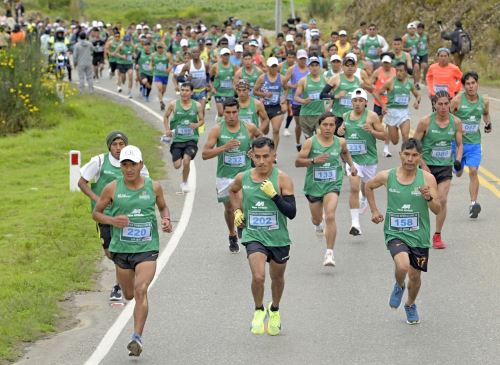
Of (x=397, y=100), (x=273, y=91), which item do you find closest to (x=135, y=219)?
(x=397, y=100)

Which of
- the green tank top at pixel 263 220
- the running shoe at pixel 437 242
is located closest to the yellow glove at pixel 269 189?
the green tank top at pixel 263 220

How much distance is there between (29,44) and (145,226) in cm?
1953

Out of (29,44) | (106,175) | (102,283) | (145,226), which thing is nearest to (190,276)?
(102,283)

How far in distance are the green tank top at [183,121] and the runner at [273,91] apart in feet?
10.6

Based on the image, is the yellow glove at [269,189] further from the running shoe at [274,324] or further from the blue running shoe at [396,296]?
the blue running shoe at [396,296]

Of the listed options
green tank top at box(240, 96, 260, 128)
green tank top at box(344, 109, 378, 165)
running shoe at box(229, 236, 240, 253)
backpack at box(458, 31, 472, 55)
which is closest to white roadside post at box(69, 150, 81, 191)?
green tank top at box(240, 96, 260, 128)

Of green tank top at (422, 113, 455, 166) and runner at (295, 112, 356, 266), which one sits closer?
runner at (295, 112, 356, 266)

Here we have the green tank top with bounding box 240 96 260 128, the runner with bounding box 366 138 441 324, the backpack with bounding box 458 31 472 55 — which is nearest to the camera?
the runner with bounding box 366 138 441 324

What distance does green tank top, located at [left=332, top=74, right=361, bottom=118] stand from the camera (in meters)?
20.0

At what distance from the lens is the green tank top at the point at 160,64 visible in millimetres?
31156

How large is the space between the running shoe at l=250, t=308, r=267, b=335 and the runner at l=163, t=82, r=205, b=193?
295 inches

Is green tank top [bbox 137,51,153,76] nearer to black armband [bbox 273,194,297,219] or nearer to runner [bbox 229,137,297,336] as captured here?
runner [bbox 229,137,297,336]

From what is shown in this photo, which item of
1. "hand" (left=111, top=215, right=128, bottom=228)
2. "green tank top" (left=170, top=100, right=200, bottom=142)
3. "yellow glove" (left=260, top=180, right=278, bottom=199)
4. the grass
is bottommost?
the grass

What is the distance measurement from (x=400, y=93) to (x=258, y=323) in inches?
417
